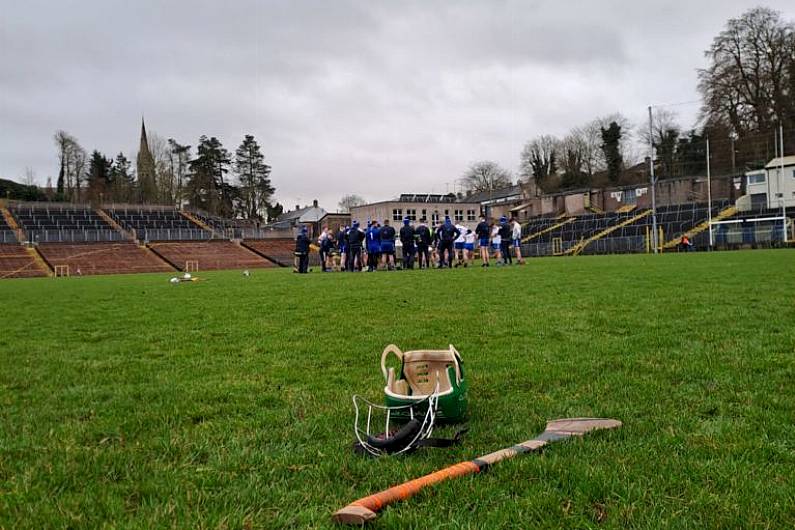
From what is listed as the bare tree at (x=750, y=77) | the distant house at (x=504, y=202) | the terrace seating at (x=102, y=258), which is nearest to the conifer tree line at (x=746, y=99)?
the bare tree at (x=750, y=77)

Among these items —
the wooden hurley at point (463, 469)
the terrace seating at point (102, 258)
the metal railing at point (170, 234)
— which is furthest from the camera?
the metal railing at point (170, 234)

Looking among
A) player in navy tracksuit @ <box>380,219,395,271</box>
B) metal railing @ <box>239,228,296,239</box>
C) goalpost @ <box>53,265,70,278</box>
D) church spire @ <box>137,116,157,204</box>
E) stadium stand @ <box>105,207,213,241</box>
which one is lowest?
goalpost @ <box>53,265,70,278</box>

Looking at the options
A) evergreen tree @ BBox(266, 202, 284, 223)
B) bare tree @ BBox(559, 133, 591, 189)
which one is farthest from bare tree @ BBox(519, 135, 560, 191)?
evergreen tree @ BBox(266, 202, 284, 223)

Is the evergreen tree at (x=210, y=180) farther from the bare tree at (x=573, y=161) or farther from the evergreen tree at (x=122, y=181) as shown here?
the bare tree at (x=573, y=161)

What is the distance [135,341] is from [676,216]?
57.2 meters

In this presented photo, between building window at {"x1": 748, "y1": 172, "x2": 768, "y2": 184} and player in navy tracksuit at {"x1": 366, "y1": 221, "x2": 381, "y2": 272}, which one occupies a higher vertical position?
building window at {"x1": 748, "y1": 172, "x2": 768, "y2": 184}

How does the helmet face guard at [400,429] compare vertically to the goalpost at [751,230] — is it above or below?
below

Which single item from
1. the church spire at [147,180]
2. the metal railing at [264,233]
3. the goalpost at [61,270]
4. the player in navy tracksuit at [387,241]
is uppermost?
the church spire at [147,180]

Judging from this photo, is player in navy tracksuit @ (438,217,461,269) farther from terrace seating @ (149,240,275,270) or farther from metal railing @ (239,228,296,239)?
metal railing @ (239,228,296,239)

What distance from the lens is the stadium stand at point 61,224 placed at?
5566 centimetres

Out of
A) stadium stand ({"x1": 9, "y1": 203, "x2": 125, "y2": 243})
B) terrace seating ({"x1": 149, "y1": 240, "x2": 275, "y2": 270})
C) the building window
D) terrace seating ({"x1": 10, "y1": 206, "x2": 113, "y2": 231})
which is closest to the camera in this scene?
terrace seating ({"x1": 149, "y1": 240, "x2": 275, "y2": 270})

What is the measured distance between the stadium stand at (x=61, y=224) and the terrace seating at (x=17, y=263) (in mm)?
2981

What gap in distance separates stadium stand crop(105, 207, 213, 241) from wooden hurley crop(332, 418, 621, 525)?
61.2m

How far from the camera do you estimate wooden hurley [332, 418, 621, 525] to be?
2.47 meters
